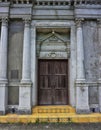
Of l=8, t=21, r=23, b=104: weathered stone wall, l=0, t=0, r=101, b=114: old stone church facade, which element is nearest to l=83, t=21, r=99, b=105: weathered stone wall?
l=0, t=0, r=101, b=114: old stone church facade

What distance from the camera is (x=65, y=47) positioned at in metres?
10.4

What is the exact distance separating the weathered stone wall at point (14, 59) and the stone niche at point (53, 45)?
100 cm

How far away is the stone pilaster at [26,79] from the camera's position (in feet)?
30.2

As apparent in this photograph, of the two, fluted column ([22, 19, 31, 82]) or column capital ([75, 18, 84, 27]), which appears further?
column capital ([75, 18, 84, 27])

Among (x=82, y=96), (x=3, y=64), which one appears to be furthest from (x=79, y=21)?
(x=3, y=64)

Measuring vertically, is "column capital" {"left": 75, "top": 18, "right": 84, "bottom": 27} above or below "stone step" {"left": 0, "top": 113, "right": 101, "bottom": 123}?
above

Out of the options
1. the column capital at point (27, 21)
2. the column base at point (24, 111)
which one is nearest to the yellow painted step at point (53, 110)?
the column base at point (24, 111)

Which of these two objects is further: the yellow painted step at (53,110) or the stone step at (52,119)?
the yellow painted step at (53,110)

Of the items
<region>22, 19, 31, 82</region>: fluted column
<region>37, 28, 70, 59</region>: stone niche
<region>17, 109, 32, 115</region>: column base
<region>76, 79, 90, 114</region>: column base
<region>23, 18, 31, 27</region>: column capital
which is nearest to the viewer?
<region>17, 109, 32, 115</region>: column base

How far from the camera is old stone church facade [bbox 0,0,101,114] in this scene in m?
9.49

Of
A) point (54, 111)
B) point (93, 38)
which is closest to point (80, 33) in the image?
point (93, 38)

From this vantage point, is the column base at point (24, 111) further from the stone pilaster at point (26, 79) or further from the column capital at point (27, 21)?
the column capital at point (27, 21)

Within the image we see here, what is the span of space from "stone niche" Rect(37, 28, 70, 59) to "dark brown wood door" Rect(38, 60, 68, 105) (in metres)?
0.48

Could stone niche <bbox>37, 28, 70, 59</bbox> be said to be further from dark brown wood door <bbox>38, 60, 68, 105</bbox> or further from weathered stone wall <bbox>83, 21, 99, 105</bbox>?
weathered stone wall <bbox>83, 21, 99, 105</bbox>
